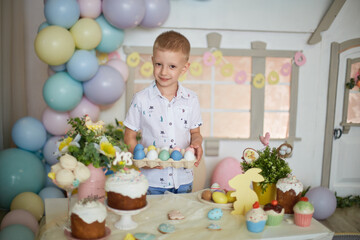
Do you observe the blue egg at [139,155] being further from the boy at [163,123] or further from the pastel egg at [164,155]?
the boy at [163,123]

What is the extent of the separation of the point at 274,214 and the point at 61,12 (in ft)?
8.03

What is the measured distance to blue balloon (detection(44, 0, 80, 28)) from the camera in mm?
2936

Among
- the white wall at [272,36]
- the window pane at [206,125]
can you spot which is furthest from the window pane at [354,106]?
the window pane at [206,125]

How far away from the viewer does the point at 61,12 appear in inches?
116

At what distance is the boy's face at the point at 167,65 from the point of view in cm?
178

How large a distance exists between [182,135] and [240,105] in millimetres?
2247

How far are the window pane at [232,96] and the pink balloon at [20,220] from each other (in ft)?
7.76

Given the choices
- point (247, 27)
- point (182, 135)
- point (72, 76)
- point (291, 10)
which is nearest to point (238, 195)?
point (182, 135)

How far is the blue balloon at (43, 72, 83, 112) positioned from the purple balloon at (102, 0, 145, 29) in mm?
670

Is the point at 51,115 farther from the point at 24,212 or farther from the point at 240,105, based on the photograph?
the point at 240,105

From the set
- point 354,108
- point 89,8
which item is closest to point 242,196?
point 89,8

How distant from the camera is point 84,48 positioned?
10.3 ft

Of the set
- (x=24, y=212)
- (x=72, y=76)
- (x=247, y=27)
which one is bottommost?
(x=24, y=212)

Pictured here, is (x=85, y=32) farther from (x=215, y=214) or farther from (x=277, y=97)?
(x=277, y=97)
